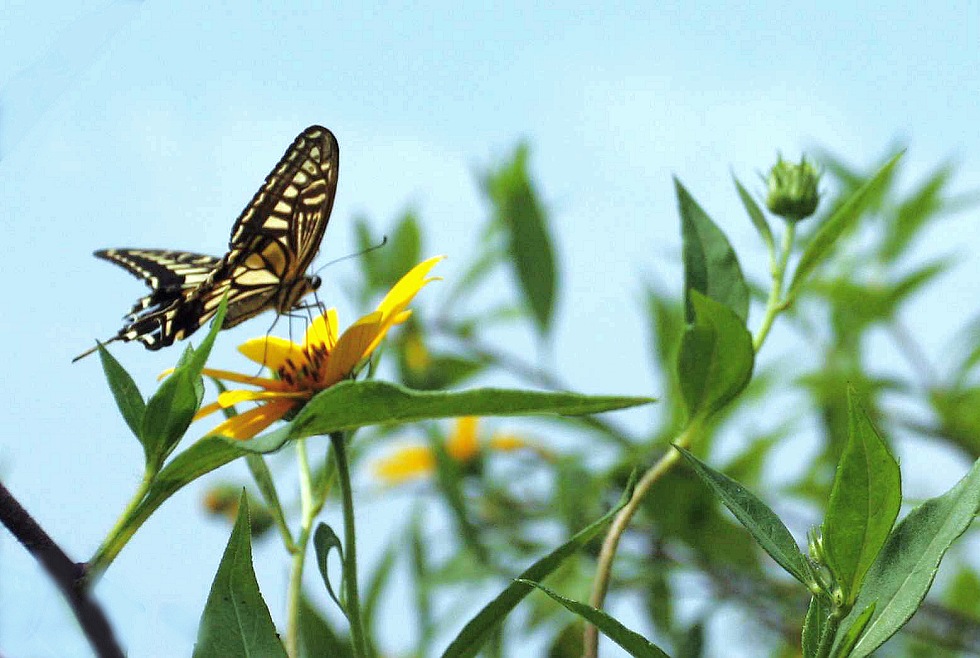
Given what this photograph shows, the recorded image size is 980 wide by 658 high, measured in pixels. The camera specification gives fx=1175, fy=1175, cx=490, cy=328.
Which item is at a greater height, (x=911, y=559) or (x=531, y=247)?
(x=531, y=247)

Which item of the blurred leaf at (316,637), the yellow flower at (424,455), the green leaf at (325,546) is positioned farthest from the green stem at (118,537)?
the yellow flower at (424,455)

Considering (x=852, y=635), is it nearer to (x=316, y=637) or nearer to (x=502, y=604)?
(x=502, y=604)

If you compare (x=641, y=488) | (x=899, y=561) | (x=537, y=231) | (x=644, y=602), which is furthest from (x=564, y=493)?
(x=899, y=561)

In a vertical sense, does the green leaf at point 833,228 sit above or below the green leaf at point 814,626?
above

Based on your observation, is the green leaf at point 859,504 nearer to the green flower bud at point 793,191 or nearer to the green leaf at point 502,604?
the green leaf at point 502,604

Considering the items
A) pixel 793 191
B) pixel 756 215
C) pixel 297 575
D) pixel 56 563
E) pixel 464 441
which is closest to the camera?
pixel 56 563

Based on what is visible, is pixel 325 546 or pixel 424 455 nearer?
pixel 325 546

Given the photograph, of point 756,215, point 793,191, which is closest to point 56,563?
point 756,215

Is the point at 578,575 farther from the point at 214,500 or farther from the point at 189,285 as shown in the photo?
the point at 214,500
